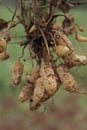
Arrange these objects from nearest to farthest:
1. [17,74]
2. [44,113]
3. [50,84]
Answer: [50,84]
[17,74]
[44,113]

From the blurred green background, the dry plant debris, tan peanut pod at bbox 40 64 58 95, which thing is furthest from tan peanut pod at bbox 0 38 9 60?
the blurred green background

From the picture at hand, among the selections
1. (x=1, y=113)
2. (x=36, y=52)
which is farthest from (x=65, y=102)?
(x=36, y=52)

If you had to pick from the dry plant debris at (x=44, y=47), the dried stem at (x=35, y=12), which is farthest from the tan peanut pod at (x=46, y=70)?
the dried stem at (x=35, y=12)

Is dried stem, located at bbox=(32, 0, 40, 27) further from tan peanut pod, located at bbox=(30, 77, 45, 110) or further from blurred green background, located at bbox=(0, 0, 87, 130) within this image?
blurred green background, located at bbox=(0, 0, 87, 130)

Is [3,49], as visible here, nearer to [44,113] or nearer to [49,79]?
[49,79]

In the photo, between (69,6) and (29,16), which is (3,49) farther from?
(69,6)

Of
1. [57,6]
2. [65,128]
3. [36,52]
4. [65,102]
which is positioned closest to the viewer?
[57,6]

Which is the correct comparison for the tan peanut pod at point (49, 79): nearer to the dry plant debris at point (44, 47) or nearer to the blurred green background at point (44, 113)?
the dry plant debris at point (44, 47)

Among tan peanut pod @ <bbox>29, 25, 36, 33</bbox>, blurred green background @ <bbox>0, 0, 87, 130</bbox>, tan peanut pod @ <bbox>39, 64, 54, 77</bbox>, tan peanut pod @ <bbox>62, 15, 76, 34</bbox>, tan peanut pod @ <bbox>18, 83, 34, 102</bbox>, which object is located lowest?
blurred green background @ <bbox>0, 0, 87, 130</bbox>

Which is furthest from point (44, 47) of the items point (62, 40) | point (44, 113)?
point (44, 113)
